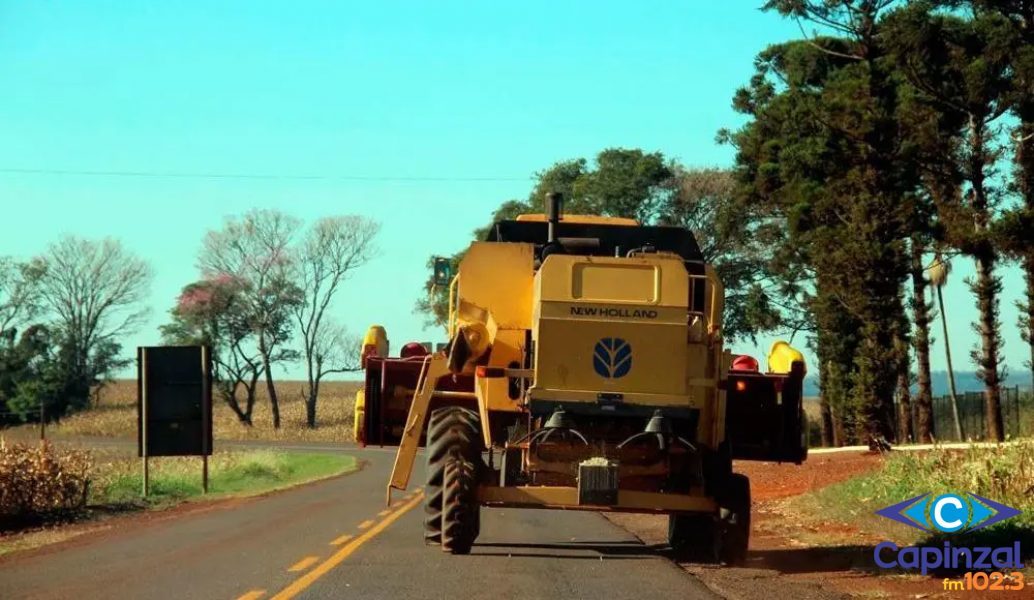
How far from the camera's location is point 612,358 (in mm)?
12945

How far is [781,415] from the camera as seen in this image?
15.2 metres

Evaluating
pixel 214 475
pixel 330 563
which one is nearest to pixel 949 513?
pixel 330 563

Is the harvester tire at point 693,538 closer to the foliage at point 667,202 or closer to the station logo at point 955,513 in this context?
the station logo at point 955,513

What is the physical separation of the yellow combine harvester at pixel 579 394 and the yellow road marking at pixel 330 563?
1.03 meters

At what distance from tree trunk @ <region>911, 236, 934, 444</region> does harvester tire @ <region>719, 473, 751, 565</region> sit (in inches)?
Answer: 908

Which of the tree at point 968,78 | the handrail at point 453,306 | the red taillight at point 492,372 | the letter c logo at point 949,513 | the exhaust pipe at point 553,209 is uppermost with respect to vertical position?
the tree at point 968,78

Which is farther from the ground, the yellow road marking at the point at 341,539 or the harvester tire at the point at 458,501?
the harvester tire at the point at 458,501

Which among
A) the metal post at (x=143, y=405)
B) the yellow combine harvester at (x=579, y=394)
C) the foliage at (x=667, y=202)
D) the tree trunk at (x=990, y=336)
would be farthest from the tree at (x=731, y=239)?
the yellow combine harvester at (x=579, y=394)

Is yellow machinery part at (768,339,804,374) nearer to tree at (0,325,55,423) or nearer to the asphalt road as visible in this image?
the asphalt road

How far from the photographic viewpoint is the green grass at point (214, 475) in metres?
27.8

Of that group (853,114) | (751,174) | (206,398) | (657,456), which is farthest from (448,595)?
(751,174)

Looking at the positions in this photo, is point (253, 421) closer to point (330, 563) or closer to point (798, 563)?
point (330, 563)

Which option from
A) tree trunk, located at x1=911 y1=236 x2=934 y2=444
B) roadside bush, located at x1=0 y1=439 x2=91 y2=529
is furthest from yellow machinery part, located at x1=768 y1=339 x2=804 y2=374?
tree trunk, located at x1=911 y1=236 x2=934 y2=444

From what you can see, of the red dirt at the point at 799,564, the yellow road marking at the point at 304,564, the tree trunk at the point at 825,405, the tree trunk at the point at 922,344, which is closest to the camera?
the red dirt at the point at 799,564
